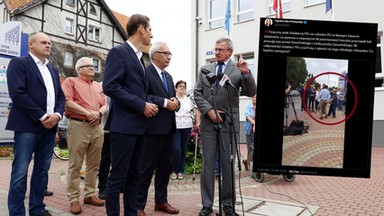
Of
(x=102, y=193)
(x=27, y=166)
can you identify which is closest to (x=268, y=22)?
(x=27, y=166)

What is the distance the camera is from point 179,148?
6.61 metres

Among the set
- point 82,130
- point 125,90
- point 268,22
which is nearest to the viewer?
point 268,22

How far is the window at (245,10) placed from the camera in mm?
17438

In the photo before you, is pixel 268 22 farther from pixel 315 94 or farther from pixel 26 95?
pixel 26 95

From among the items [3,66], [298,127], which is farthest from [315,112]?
[3,66]

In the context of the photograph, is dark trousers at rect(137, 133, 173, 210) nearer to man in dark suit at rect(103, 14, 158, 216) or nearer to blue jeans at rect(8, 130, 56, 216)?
man in dark suit at rect(103, 14, 158, 216)

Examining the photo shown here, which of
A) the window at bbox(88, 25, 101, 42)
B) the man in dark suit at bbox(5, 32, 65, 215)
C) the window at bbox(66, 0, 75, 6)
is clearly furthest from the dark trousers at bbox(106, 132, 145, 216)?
the window at bbox(88, 25, 101, 42)

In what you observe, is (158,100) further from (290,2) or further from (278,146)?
(290,2)

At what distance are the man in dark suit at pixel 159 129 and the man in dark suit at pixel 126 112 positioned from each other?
0.69 m

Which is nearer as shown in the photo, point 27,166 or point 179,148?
point 27,166

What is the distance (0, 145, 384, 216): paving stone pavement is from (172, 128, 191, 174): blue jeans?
0.99 feet

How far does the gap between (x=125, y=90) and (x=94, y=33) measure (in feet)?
88.8

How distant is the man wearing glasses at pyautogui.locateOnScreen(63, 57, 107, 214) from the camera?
4.46 meters

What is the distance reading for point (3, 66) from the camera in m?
4.98
